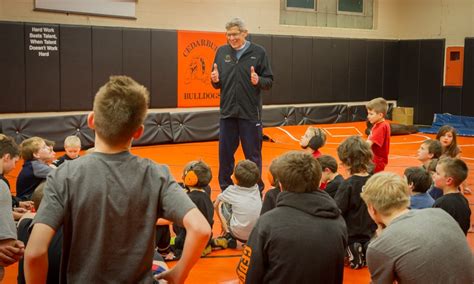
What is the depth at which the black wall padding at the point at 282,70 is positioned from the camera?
1542 cm

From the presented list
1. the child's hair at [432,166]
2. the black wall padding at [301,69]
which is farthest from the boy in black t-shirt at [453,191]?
the black wall padding at [301,69]

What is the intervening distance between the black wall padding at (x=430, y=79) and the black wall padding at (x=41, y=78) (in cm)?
1002

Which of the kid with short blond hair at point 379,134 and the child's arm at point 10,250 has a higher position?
the kid with short blond hair at point 379,134

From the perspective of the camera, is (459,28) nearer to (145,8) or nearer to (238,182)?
(145,8)

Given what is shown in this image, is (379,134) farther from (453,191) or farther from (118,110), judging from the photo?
(118,110)

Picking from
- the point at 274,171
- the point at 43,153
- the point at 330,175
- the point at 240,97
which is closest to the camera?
the point at 274,171

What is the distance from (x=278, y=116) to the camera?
1553 centimetres

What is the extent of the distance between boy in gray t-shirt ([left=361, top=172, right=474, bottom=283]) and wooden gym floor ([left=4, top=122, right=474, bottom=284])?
2156mm

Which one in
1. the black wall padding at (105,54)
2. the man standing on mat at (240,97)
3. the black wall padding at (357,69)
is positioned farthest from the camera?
the black wall padding at (357,69)

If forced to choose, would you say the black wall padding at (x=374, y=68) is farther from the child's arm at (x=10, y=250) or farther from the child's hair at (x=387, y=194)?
the child's arm at (x=10, y=250)

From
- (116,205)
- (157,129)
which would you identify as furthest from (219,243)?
(157,129)

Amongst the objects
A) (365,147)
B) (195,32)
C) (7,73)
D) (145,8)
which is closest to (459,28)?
(195,32)

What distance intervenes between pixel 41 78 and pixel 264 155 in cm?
440

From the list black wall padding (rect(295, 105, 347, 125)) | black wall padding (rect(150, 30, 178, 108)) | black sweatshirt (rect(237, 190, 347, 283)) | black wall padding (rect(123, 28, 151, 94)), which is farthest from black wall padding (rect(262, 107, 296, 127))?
black sweatshirt (rect(237, 190, 347, 283))
